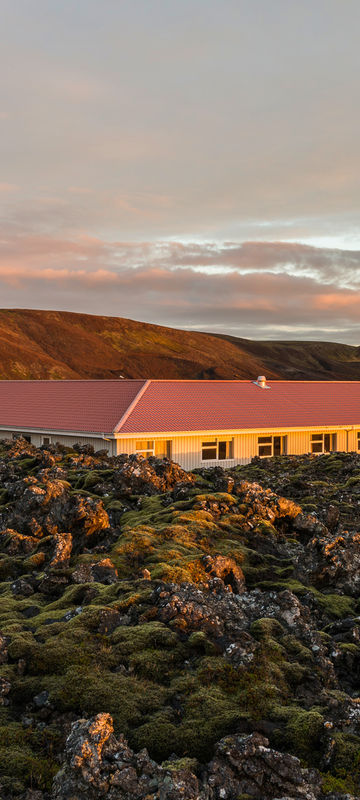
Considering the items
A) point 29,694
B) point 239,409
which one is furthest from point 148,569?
point 239,409

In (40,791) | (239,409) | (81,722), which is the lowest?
(40,791)

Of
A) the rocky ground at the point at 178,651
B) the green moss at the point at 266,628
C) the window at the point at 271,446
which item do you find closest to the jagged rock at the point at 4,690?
the rocky ground at the point at 178,651

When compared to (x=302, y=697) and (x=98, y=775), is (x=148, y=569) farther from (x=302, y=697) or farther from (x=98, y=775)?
(x=98, y=775)

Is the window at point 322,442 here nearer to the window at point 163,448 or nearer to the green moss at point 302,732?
the window at point 163,448

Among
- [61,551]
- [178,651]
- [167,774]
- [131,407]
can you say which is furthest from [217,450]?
[167,774]

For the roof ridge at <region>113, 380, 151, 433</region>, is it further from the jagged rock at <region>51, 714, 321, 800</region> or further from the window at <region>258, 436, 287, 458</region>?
the jagged rock at <region>51, 714, 321, 800</region>

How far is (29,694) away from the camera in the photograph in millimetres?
8023

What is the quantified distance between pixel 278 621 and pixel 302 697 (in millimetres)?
1970

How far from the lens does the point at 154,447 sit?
38.4 m

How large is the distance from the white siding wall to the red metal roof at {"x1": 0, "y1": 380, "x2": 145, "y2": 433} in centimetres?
345

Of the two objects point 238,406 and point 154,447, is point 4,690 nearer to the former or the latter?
point 154,447

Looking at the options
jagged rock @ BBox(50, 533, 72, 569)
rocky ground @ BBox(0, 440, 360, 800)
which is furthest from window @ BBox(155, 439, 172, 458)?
jagged rock @ BBox(50, 533, 72, 569)

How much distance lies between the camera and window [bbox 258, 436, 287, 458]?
4316cm

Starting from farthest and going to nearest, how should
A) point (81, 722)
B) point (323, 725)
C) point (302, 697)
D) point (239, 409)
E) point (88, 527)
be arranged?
1. point (239, 409)
2. point (88, 527)
3. point (302, 697)
4. point (323, 725)
5. point (81, 722)
